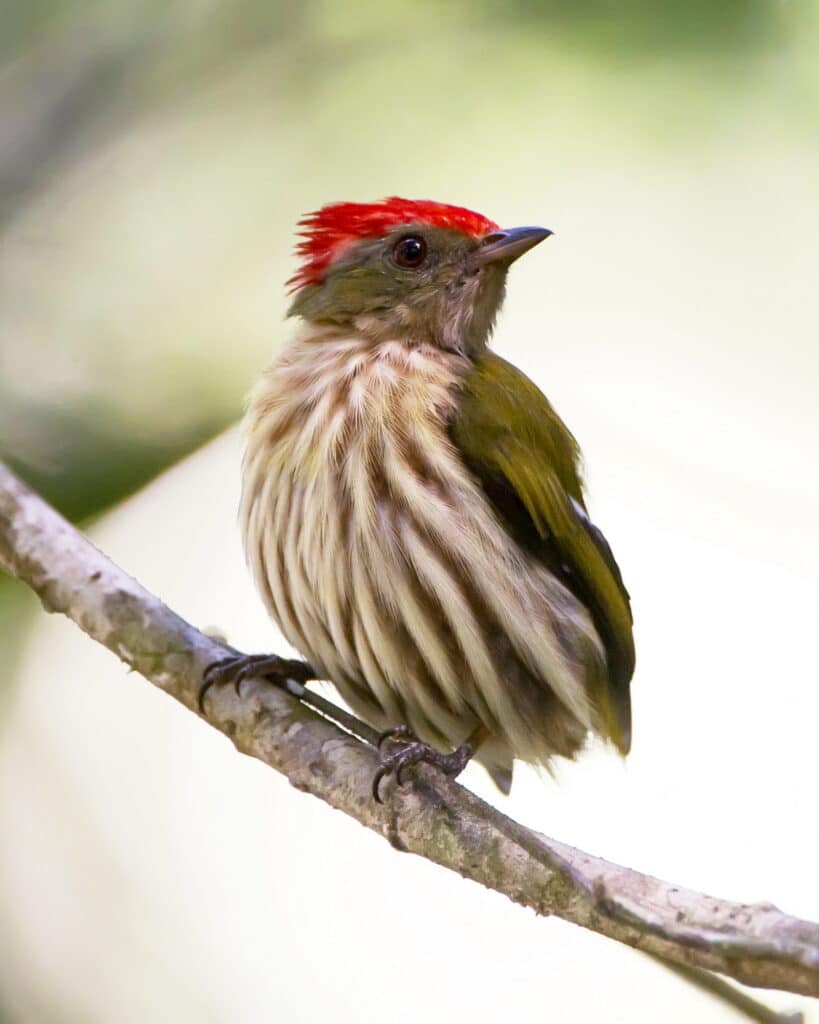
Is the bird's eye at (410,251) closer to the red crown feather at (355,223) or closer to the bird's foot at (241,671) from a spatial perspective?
the red crown feather at (355,223)

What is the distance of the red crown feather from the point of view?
2.91 metres

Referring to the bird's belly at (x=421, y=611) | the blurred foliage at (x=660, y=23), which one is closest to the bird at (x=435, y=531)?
the bird's belly at (x=421, y=611)

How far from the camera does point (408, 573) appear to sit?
248cm

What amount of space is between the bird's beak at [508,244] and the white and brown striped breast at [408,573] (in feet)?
1.02

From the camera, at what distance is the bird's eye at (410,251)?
294cm

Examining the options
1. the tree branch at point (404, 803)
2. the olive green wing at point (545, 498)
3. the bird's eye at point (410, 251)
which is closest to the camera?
the tree branch at point (404, 803)

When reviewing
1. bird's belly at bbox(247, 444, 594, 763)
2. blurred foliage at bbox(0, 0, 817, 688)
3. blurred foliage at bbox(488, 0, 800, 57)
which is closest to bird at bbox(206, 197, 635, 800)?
bird's belly at bbox(247, 444, 594, 763)

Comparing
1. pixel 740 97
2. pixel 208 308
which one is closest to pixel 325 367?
pixel 208 308

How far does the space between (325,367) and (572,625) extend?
2.57ft

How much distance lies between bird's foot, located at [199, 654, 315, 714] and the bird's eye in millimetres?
960

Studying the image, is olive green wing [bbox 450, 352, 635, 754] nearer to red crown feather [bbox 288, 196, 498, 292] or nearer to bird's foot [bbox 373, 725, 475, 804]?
red crown feather [bbox 288, 196, 498, 292]

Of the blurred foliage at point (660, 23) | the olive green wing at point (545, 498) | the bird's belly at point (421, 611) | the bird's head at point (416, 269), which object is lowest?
the bird's belly at point (421, 611)

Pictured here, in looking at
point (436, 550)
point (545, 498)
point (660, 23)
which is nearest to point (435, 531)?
point (436, 550)

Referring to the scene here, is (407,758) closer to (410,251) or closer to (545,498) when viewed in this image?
(545,498)
